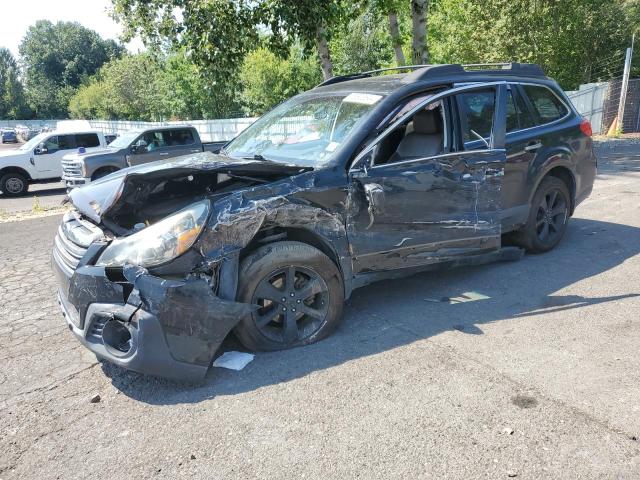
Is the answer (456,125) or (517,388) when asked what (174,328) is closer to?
(517,388)

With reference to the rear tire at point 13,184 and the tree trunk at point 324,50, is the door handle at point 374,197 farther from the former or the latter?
the rear tire at point 13,184

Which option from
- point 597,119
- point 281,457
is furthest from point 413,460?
point 597,119

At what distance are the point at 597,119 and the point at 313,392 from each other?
2202 cm

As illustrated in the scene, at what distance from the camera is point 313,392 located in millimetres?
3145

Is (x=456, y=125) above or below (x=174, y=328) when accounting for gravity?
above

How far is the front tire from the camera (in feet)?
11.3

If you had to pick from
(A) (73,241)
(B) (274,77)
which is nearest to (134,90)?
(B) (274,77)

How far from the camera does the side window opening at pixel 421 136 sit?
14.4 feet

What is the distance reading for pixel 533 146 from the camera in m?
5.20

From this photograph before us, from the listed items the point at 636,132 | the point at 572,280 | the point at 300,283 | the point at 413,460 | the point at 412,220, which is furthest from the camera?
the point at 636,132

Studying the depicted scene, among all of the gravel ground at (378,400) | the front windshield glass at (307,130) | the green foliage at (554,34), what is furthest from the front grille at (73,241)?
the green foliage at (554,34)

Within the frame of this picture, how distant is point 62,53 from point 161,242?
372 feet

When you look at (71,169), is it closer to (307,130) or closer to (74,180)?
(74,180)

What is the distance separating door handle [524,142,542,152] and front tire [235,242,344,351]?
8.61 ft
